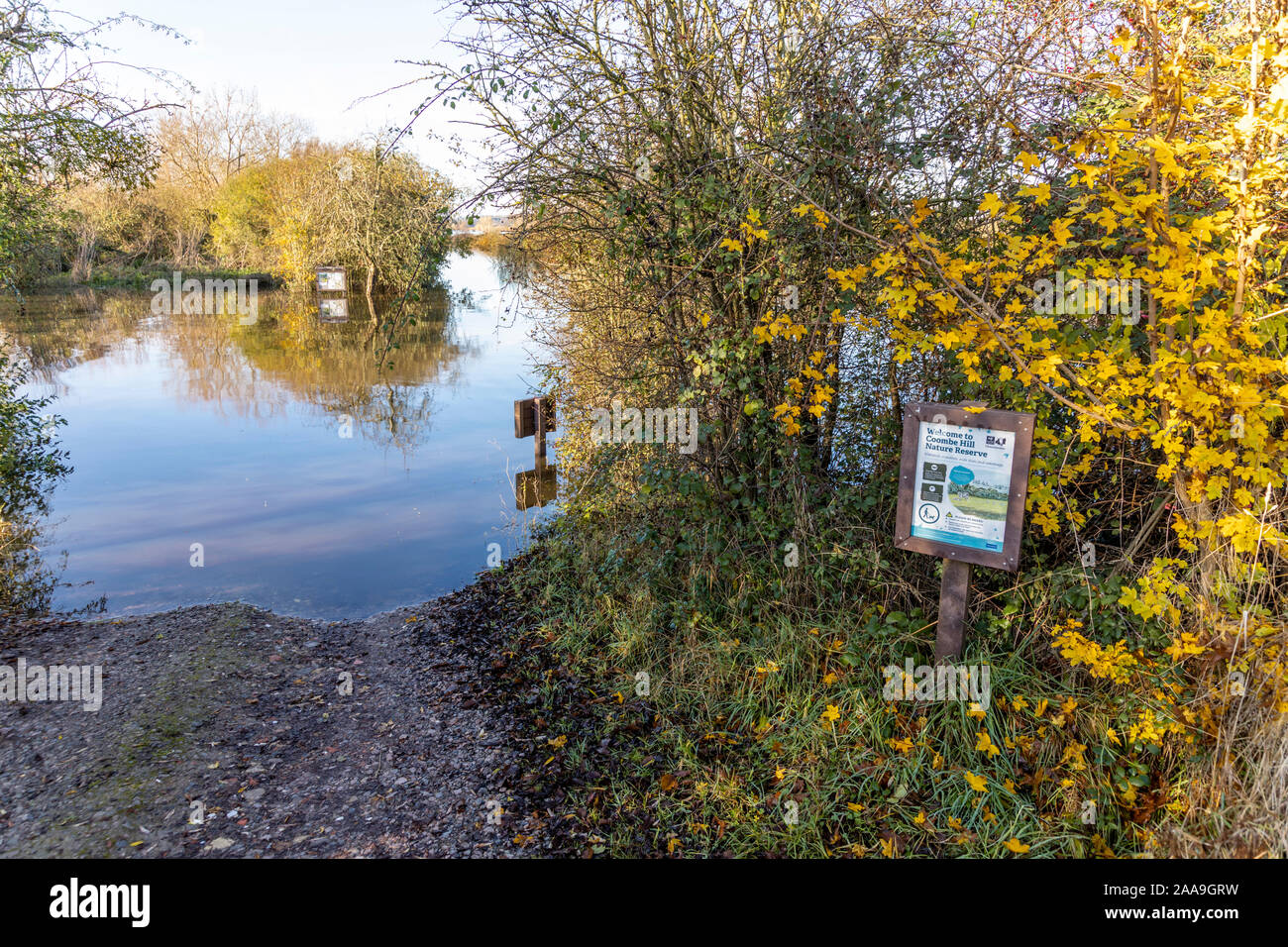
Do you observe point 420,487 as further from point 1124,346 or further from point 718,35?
point 1124,346

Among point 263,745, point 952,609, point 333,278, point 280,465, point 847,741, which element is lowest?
point 263,745

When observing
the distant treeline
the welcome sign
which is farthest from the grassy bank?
the distant treeline

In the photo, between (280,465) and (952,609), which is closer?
(952,609)

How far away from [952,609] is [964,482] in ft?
2.13

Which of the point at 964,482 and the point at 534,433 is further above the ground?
the point at 964,482

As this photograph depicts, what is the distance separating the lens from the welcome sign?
11.3 feet

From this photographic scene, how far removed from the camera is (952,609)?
370cm

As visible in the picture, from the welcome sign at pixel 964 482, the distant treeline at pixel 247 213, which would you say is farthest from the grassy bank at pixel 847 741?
the distant treeline at pixel 247 213

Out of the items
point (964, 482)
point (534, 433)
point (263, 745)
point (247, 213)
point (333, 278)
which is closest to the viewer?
point (964, 482)

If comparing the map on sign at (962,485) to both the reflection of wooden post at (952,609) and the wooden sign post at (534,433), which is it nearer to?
the reflection of wooden post at (952,609)

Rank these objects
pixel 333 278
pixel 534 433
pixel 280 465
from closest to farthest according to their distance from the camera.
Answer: pixel 534 433, pixel 280 465, pixel 333 278

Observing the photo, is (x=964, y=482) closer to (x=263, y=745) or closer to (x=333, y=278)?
(x=263, y=745)

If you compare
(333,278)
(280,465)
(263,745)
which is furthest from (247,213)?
(263,745)

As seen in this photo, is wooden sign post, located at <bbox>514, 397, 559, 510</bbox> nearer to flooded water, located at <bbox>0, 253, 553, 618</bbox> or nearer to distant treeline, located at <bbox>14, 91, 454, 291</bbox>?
flooded water, located at <bbox>0, 253, 553, 618</bbox>
